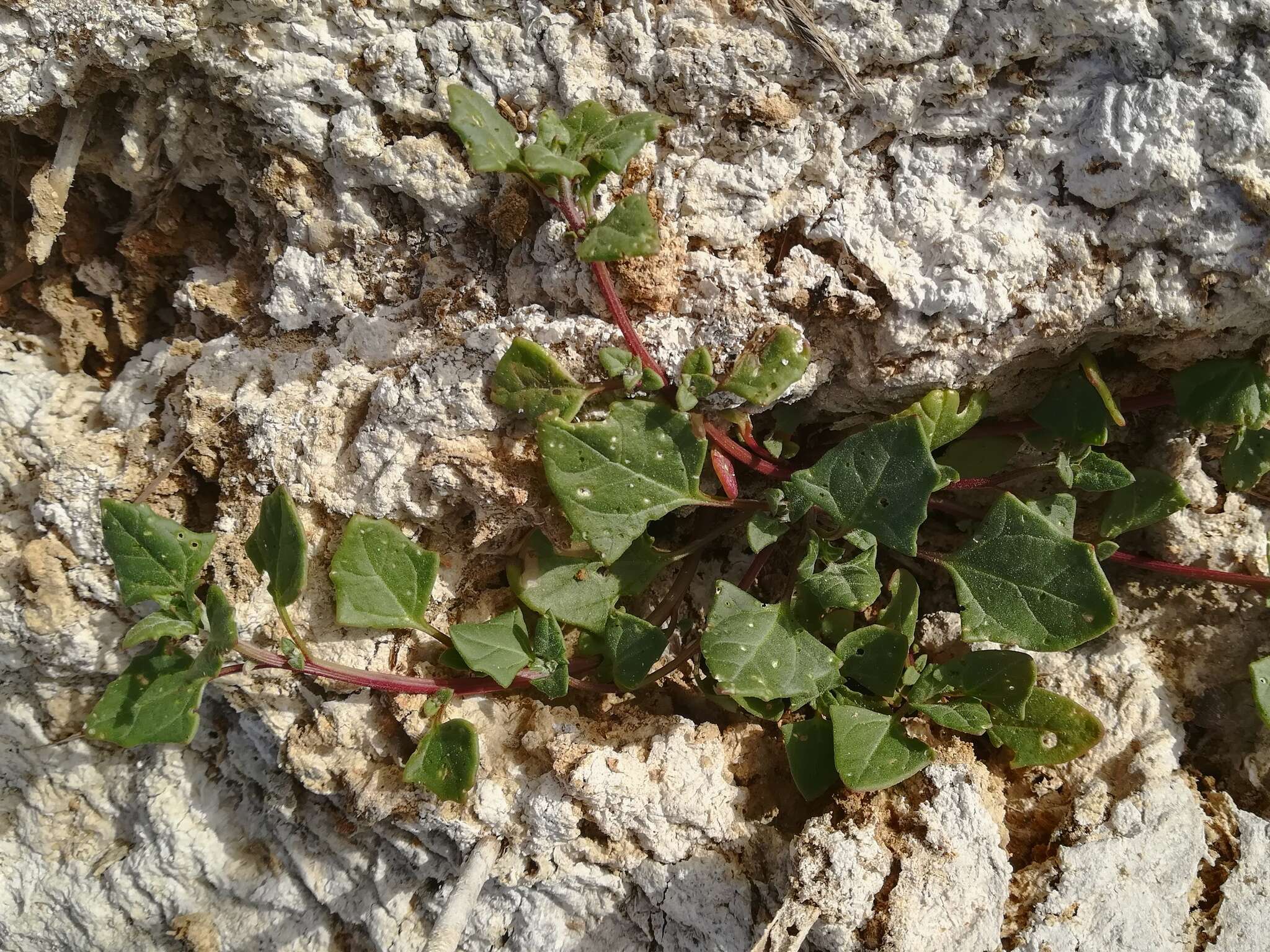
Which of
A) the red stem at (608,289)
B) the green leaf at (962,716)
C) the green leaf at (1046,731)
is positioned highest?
Result: the red stem at (608,289)

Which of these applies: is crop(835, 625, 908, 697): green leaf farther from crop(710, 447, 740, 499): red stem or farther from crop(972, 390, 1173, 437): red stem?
crop(972, 390, 1173, 437): red stem

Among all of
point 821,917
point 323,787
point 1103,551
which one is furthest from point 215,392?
point 1103,551

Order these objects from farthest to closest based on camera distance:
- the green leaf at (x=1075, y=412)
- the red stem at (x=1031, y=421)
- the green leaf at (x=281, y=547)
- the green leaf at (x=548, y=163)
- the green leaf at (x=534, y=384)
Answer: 1. the red stem at (x=1031, y=421)
2. the green leaf at (x=1075, y=412)
3. the green leaf at (x=534, y=384)
4. the green leaf at (x=281, y=547)
5. the green leaf at (x=548, y=163)

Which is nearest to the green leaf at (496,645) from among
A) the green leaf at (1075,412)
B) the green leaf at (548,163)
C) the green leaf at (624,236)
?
the green leaf at (624,236)

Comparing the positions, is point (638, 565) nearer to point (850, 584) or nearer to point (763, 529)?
point (763, 529)


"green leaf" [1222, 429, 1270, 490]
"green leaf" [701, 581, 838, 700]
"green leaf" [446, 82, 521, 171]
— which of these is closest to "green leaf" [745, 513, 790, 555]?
"green leaf" [701, 581, 838, 700]

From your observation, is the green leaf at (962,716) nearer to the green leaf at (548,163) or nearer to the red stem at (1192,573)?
the red stem at (1192,573)
